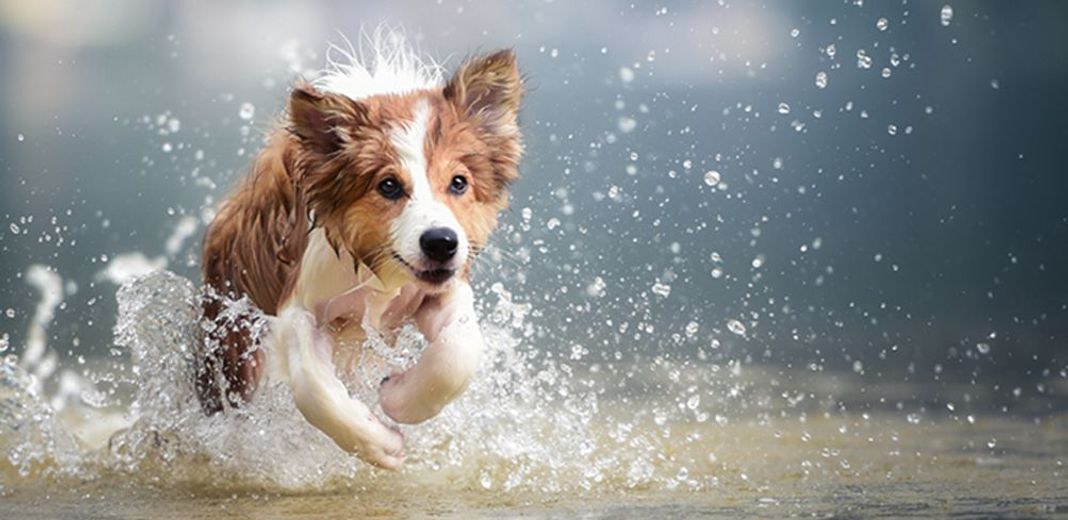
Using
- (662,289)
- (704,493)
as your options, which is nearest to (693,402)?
(662,289)

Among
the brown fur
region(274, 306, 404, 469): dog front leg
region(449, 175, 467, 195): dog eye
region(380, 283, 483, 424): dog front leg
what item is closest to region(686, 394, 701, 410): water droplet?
the brown fur

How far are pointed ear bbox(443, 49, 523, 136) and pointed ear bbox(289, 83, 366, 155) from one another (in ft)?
0.89

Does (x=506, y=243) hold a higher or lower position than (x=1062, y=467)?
higher

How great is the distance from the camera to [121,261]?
229 inches

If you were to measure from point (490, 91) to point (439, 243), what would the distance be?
57 cm

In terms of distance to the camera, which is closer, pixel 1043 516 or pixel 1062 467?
pixel 1043 516

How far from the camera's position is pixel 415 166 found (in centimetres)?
420

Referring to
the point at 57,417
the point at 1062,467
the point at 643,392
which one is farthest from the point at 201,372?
the point at 1062,467

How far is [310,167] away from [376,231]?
0.30 meters

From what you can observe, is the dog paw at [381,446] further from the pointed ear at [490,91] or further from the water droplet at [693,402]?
the water droplet at [693,402]

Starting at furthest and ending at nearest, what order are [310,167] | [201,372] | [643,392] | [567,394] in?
[643,392], [567,394], [201,372], [310,167]

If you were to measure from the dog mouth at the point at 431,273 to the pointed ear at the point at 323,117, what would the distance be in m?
0.37

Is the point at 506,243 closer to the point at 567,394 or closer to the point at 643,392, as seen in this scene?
the point at 567,394

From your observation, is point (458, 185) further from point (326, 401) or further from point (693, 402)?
point (693, 402)
